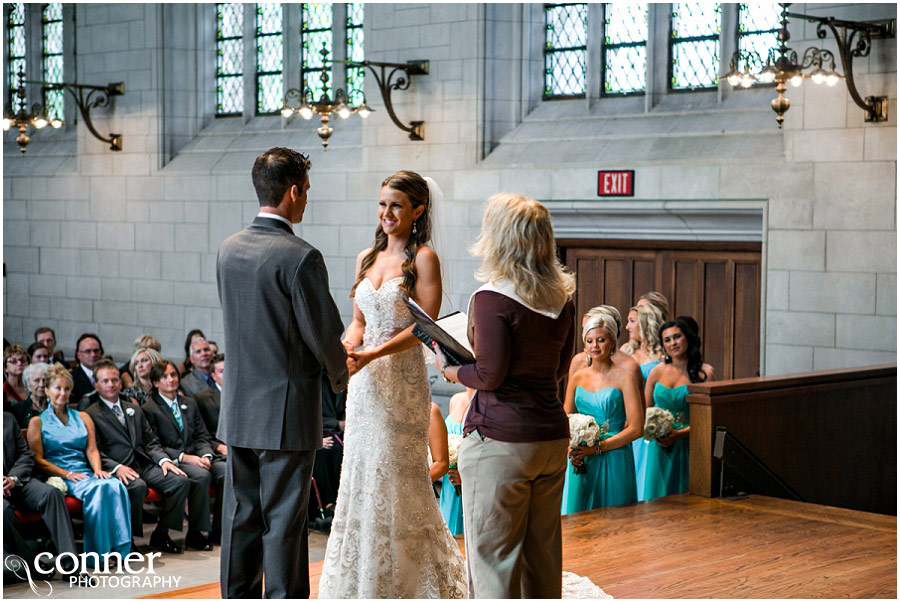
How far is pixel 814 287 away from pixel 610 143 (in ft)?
6.84

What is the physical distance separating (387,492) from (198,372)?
16.6ft

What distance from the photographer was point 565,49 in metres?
9.81

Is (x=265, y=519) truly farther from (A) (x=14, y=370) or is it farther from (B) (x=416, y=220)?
(A) (x=14, y=370)

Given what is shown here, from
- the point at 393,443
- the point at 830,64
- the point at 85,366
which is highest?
the point at 830,64

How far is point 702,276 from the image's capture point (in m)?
9.07

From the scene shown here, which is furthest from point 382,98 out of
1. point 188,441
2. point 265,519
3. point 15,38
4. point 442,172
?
point 265,519

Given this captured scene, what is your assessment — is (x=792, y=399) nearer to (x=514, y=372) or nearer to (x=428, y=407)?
(x=428, y=407)

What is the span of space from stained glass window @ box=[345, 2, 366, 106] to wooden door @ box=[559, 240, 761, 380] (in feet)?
8.74

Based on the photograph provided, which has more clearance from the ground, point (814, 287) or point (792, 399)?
point (814, 287)

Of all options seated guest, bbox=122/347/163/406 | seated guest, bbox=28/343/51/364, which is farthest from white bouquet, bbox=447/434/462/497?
seated guest, bbox=28/343/51/364

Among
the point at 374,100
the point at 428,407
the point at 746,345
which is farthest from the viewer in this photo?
the point at 374,100

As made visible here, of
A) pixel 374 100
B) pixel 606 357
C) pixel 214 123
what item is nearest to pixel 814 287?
pixel 606 357

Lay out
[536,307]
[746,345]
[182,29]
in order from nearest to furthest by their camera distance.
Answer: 1. [536,307]
2. [746,345]
3. [182,29]

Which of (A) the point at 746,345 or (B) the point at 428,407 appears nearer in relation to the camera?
(B) the point at 428,407
